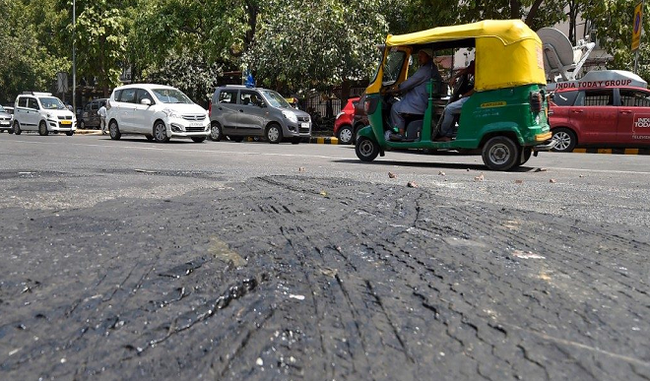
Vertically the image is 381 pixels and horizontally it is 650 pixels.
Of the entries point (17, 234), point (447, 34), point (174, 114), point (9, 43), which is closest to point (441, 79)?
point (447, 34)

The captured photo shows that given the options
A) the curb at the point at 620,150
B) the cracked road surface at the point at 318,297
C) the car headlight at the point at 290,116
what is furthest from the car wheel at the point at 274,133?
the cracked road surface at the point at 318,297

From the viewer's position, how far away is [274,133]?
17.3 m

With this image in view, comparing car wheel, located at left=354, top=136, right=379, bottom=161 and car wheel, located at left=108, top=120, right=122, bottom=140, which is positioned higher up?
car wheel, located at left=108, top=120, right=122, bottom=140

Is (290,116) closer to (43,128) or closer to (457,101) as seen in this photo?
(457,101)

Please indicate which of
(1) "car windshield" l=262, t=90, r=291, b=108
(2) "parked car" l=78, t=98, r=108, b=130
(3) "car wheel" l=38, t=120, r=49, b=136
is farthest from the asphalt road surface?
(2) "parked car" l=78, t=98, r=108, b=130

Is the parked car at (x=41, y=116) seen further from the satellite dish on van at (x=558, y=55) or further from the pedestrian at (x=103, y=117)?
the satellite dish on van at (x=558, y=55)

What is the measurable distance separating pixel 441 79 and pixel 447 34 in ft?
2.20

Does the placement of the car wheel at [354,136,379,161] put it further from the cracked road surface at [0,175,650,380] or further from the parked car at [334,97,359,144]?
the parked car at [334,97,359,144]

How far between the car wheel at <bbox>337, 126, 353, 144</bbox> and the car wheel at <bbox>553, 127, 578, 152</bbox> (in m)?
5.82

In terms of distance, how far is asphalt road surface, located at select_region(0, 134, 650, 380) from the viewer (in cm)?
164

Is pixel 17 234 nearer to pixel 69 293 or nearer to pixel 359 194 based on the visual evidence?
pixel 69 293

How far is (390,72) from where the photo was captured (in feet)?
30.9

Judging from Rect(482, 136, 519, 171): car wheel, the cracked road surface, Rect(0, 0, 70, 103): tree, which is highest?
Rect(0, 0, 70, 103): tree

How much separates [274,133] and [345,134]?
2050 mm
